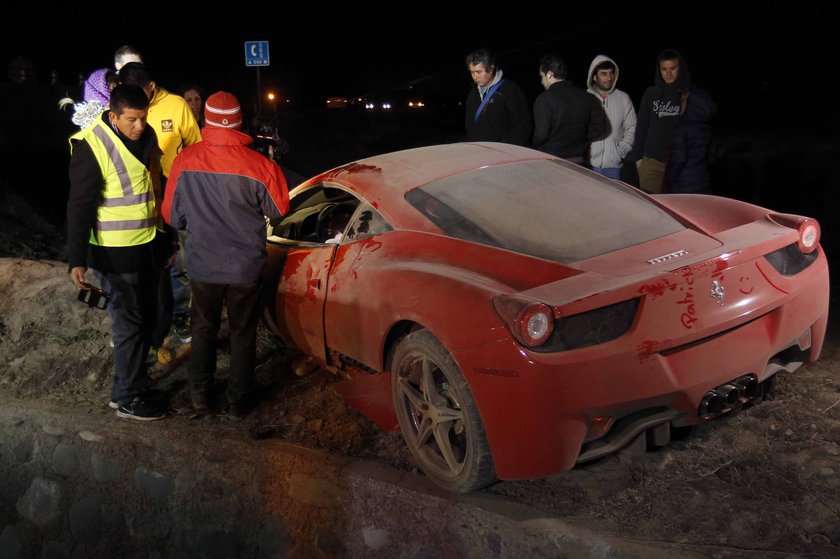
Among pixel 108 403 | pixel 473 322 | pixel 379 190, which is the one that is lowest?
pixel 108 403

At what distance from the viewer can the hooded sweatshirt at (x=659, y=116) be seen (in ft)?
18.8

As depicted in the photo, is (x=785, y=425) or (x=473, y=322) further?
(x=785, y=425)

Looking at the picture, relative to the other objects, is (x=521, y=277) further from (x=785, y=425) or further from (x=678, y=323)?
(x=785, y=425)

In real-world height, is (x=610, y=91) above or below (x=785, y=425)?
above

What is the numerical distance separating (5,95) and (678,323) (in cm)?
1269

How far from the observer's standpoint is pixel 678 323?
280 cm

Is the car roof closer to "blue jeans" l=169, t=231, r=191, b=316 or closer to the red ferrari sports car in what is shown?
the red ferrari sports car

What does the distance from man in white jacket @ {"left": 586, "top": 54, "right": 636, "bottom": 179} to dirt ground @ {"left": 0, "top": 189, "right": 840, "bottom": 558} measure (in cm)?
203

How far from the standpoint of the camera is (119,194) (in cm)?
413

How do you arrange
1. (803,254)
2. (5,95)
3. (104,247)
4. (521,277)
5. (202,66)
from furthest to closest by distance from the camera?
(202,66) → (5,95) → (104,247) → (803,254) → (521,277)

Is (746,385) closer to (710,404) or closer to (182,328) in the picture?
(710,404)

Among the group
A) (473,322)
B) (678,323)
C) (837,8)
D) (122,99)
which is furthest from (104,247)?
(837,8)

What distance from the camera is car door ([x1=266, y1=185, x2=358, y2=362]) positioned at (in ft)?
13.3

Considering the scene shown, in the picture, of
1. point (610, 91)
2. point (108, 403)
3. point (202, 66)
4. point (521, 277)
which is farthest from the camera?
point (202, 66)
